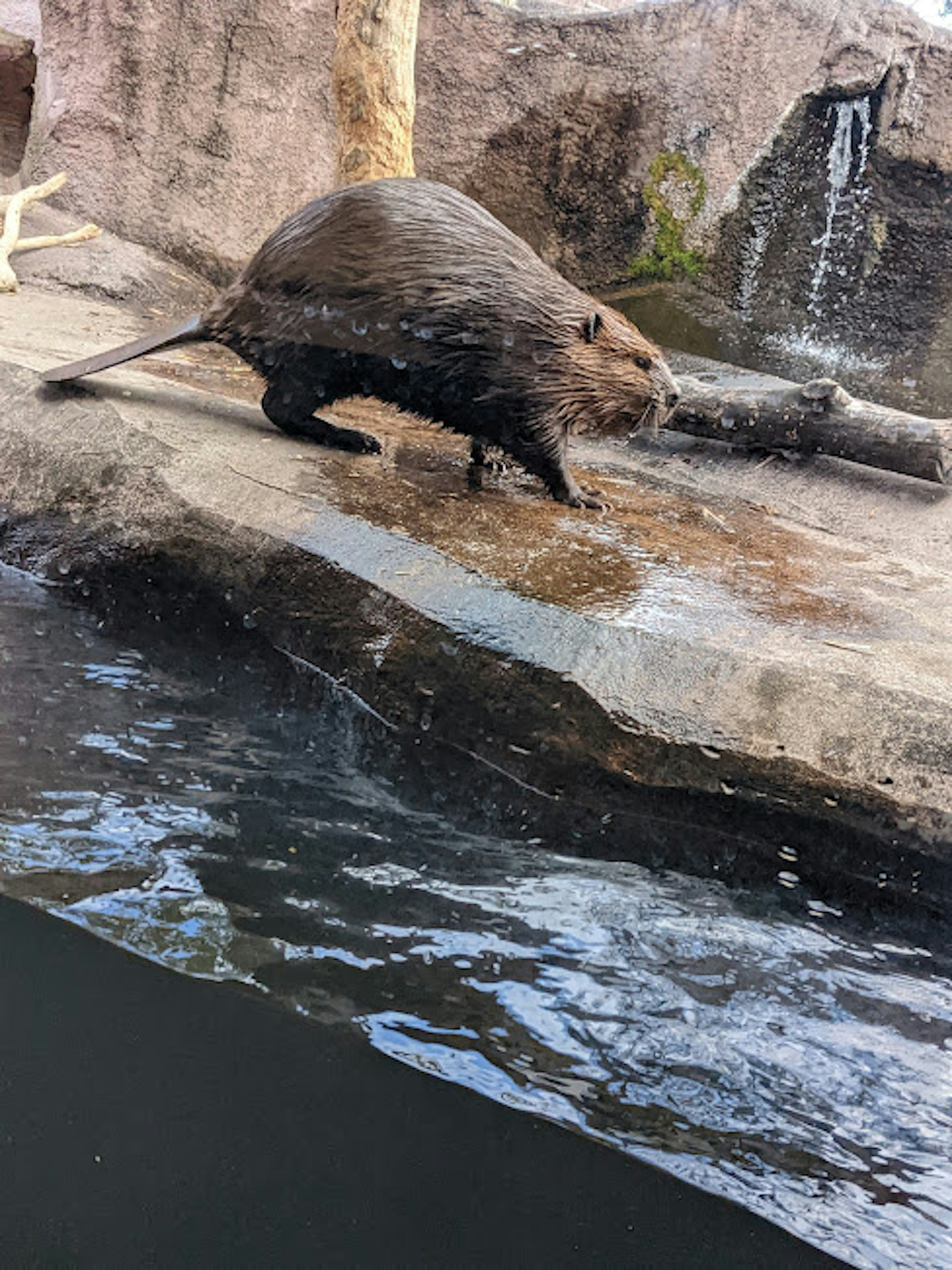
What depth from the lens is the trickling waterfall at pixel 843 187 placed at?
19.3 ft

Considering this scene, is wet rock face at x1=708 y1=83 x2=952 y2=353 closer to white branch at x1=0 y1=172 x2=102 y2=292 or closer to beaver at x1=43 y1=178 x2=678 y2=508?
beaver at x1=43 y1=178 x2=678 y2=508

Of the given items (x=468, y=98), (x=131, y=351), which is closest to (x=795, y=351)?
(x=468, y=98)

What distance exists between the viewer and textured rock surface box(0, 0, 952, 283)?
582 cm

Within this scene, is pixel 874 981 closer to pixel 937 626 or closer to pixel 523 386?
pixel 937 626

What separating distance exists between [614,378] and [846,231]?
3.45 m

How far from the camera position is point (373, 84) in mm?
5074

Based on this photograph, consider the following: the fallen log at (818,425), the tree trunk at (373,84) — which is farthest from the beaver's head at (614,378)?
the tree trunk at (373,84)

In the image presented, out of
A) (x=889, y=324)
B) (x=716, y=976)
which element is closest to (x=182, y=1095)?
(x=716, y=976)

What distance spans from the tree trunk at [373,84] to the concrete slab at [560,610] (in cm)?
191

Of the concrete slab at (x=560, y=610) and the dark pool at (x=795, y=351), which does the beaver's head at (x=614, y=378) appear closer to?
the concrete slab at (x=560, y=610)

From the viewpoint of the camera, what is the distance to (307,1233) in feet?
4.59

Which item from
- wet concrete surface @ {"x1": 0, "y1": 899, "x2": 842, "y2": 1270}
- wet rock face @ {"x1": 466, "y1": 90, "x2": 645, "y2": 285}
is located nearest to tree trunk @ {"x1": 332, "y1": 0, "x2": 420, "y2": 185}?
wet rock face @ {"x1": 466, "y1": 90, "x2": 645, "y2": 285}

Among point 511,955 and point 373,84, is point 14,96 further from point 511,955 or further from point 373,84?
point 511,955

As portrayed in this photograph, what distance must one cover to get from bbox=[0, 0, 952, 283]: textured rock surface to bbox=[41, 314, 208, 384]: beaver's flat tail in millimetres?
3022
